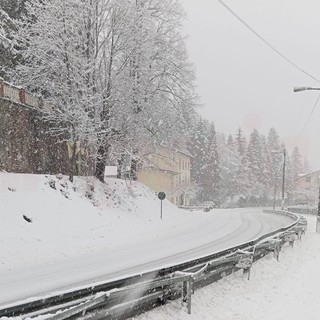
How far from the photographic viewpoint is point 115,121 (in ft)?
96.8

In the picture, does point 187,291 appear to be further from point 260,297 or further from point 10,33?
point 10,33

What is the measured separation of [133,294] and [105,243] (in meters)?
12.4

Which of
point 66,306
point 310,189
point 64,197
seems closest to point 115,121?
A: point 64,197

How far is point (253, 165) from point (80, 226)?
88671mm

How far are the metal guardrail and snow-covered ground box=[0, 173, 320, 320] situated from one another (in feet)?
0.86

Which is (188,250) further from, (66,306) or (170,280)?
(66,306)

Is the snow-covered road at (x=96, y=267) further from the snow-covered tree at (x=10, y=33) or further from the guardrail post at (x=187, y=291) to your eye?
the snow-covered tree at (x=10, y=33)

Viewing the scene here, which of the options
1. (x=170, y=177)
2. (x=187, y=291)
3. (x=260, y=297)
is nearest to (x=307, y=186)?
(x=170, y=177)

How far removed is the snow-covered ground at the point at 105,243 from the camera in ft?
32.3

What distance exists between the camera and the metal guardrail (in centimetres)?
597

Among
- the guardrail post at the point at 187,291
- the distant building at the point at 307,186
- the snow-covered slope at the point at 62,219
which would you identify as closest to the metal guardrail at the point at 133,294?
the guardrail post at the point at 187,291

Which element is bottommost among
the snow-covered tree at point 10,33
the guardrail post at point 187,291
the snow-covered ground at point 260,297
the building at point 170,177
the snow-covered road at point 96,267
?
the snow-covered road at point 96,267

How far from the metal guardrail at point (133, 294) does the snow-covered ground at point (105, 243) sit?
0.86 feet

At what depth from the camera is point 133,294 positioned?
7285 mm
